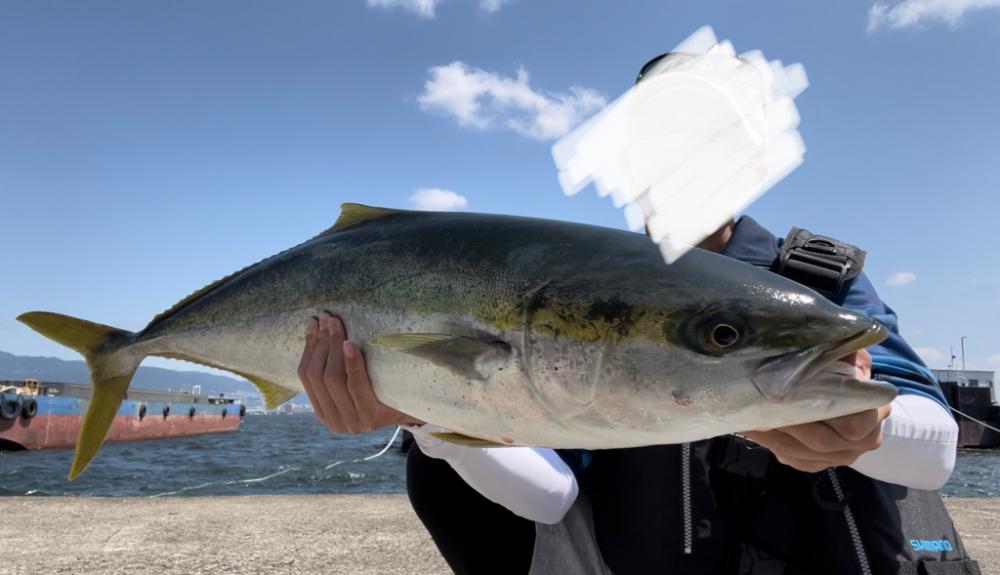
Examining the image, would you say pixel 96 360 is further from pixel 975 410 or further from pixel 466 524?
pixel 975 410

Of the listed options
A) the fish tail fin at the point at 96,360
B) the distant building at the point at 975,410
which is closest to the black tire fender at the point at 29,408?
the fish tail fin at the point at 96,360

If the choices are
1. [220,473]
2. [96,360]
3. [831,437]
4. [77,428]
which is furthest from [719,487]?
[77,428]

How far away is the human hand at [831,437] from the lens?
1.57 m

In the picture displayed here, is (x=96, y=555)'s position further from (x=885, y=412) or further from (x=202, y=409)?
(x=202, y=409)

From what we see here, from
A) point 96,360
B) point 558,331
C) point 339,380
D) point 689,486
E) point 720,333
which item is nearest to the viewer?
point 720,333

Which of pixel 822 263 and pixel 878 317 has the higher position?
pixel 822 263

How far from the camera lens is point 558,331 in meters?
1.58

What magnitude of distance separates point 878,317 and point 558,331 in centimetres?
142

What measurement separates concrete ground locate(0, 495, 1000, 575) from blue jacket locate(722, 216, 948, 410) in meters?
2.95

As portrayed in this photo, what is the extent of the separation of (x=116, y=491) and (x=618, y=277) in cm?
1978

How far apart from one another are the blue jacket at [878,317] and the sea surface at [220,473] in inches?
462

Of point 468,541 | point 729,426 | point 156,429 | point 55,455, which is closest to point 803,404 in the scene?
point 729,426

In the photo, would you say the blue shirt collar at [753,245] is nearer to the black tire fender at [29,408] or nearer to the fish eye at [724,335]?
the fish eye at [724,335]

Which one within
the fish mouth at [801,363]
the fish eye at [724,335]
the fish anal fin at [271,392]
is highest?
the fish eye at [724,335]
